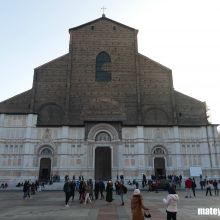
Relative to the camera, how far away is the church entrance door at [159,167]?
29825 millimetres

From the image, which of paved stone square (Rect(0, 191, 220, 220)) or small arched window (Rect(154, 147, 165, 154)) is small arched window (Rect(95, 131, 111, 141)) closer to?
small arched window (Rect(154, 147, 165, 154))

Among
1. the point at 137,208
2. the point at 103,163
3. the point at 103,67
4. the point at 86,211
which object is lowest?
the point at 86,211

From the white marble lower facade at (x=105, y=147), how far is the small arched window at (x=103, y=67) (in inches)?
266

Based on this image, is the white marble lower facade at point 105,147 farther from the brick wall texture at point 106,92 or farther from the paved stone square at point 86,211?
the paved stone square at point 86,211

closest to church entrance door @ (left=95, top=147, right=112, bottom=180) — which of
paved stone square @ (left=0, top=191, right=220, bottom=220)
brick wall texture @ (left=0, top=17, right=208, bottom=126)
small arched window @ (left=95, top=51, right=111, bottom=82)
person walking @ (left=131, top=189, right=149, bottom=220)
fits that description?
brick wall texture @ (left=0, top=17, right=208, bottom=126)

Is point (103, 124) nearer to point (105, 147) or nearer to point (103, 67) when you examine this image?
point (105, 147)

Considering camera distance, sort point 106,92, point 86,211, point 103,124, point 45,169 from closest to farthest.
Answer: point 86,211 → point 45,169 → point 103,124 → point 106,92

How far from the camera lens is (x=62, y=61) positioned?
3375 centimetres

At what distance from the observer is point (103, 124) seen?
30.2 m

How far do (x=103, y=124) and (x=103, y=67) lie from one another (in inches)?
323

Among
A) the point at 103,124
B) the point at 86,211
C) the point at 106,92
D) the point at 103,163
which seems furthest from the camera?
the point at 106,92

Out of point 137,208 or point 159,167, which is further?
point 159,167

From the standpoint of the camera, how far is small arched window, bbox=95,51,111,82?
33156 mm

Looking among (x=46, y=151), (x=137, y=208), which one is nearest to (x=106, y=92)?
(x=46, y=151)
